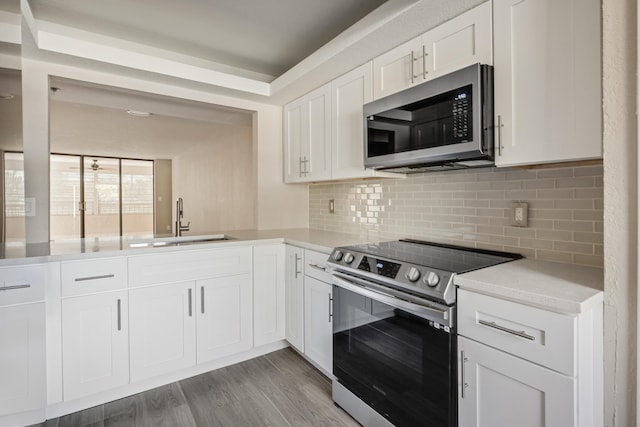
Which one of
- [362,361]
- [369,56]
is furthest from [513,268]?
[369,56]

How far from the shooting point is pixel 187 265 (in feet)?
7.29

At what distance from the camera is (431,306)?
1344mm

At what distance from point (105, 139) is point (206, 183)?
1960 mm

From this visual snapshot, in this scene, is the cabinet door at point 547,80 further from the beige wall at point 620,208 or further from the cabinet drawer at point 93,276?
the cabinet drawer at point 93,276

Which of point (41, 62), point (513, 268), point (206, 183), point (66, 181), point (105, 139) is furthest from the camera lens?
point (66, 181)

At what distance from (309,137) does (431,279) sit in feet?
5.99

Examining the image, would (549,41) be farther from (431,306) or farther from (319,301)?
(319,301)

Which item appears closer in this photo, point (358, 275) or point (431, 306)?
point (431, 306)

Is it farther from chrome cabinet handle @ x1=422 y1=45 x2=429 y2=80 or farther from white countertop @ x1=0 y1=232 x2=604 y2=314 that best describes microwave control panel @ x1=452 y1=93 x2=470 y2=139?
white countertop @ x1=0 y1=232 x2=604 y2=314

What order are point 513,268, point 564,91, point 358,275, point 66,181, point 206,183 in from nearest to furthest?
point 564,91, point 513,268, point 358,275, point 206,183, point 66,181

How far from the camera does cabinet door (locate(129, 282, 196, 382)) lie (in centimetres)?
205

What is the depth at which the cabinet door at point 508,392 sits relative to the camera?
1.01 metres

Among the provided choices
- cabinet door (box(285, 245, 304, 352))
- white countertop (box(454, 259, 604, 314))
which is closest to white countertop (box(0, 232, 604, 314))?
white countertop (box(454, 259, 604, 314))

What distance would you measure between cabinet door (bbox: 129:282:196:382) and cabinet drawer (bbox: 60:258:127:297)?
13 centimetres
